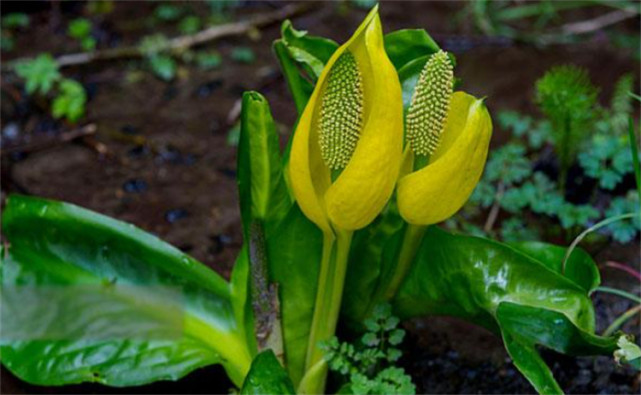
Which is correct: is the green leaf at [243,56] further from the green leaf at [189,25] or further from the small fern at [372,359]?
the small fern at [372,359]

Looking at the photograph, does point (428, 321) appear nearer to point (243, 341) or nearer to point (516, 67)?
point (243, 341)

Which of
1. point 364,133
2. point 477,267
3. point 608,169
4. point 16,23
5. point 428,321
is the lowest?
point 16,23

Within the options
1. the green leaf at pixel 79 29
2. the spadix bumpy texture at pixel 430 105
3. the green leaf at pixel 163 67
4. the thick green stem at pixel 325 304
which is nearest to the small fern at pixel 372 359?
the thick green stem at pixel 325 304

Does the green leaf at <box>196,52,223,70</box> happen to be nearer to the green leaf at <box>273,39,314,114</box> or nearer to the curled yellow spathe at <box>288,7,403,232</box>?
the green leaf at <box>273,39,314,114</box>

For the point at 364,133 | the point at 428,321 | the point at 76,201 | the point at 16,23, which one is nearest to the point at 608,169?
the point at 428,321

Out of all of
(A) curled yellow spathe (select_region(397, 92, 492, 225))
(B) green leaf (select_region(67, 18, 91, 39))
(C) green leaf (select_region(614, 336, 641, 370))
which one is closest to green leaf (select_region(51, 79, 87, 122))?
(B) green leaf (select_region(67, 18, 91, 39))

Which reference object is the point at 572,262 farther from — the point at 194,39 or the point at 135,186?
the point at 194,39

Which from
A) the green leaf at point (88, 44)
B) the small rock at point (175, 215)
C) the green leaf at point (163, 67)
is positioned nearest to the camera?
the small rock at point (175, 215)
